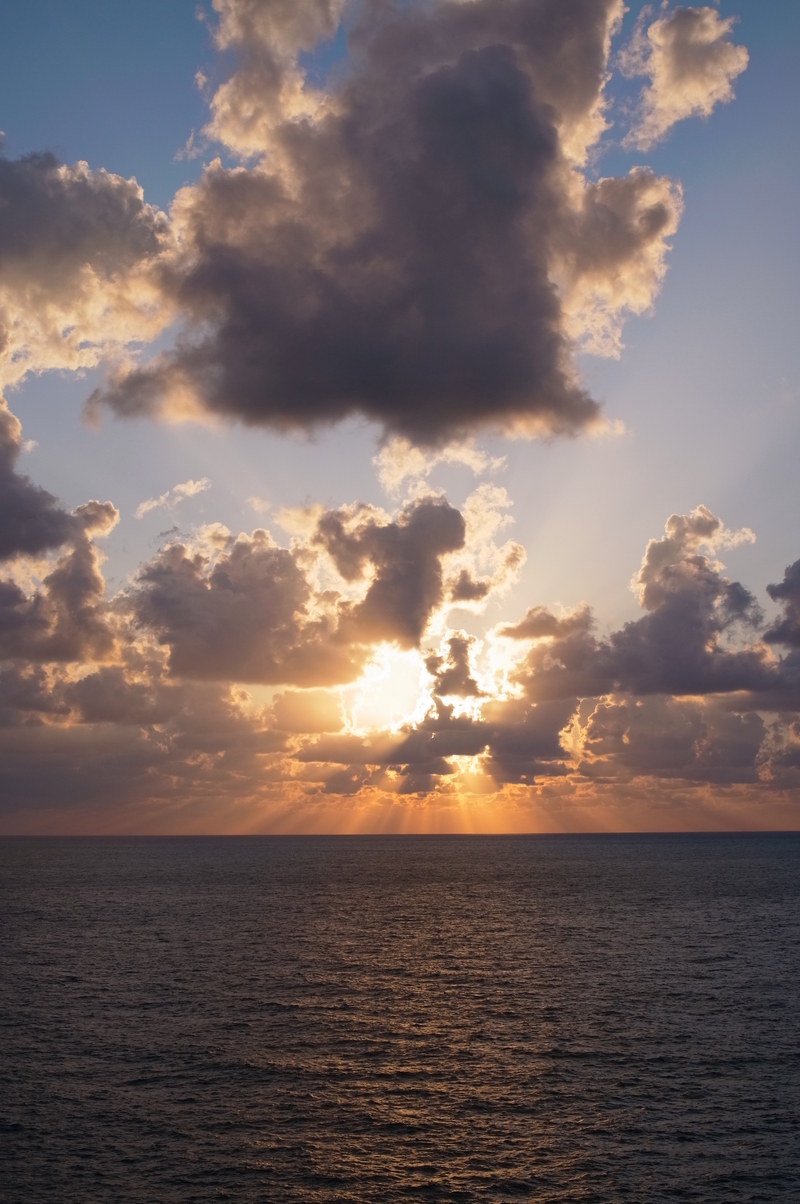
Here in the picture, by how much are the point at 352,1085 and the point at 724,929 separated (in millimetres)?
82983

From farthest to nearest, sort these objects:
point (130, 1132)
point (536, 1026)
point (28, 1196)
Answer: point (536, 1026), point (130, 1132), point (28, 1196)

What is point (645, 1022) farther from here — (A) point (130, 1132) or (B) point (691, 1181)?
(A) point (130, 1132)

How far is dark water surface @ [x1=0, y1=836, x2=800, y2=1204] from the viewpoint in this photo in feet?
130

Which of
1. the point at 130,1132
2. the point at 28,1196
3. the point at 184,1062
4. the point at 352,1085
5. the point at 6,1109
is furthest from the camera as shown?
the point at 184,1062

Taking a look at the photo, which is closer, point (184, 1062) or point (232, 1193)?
point (232, 1193)

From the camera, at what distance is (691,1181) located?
39062mm

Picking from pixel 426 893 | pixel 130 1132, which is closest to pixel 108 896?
pixel 426 893

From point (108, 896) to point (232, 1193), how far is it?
152 meters

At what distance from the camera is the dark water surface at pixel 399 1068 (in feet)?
130

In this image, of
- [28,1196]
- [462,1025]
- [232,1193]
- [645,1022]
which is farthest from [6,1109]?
[645,1022]

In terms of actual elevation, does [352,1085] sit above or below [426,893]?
above

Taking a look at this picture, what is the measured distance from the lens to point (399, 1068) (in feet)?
181

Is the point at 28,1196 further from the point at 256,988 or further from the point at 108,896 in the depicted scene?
the point at 108,896

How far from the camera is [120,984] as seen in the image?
79.5m
